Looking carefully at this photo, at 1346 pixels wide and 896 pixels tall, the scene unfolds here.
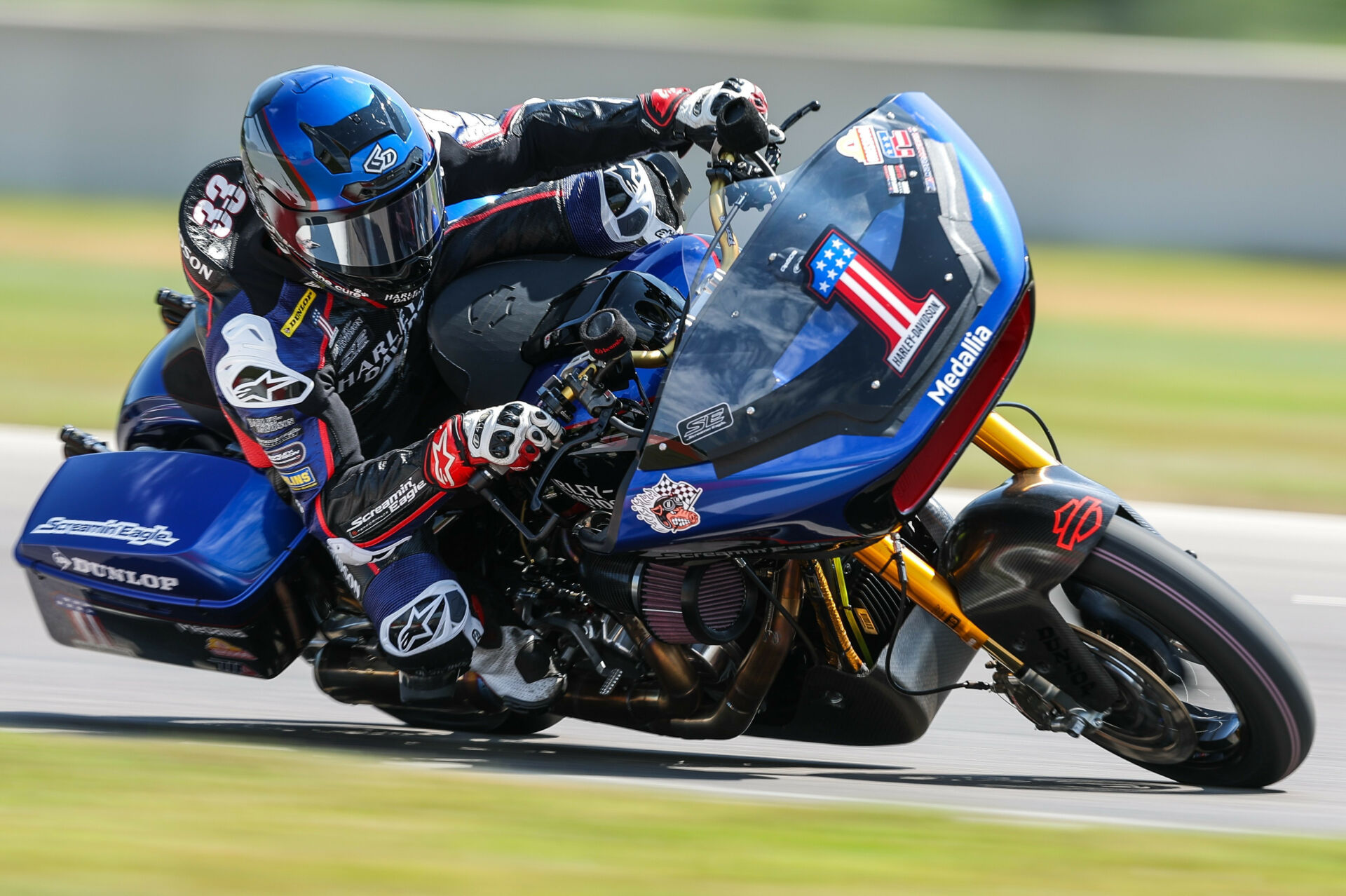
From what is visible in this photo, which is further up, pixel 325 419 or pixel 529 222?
pixel 529 222

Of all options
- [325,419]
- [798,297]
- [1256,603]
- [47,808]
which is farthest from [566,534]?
[1256,603]

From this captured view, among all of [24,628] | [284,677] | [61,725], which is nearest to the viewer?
[61,725]

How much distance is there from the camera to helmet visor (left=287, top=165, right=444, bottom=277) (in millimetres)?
3400

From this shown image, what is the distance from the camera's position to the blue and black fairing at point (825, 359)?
2.96 meters

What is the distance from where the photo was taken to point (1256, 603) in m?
5.21

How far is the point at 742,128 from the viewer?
12.0 feet

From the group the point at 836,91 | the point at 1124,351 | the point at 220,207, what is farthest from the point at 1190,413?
the point at 220,207

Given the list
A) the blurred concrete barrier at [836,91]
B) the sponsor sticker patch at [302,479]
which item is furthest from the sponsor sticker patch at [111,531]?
the blurred concrete barrier at [836,91]

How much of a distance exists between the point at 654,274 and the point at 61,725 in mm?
2060

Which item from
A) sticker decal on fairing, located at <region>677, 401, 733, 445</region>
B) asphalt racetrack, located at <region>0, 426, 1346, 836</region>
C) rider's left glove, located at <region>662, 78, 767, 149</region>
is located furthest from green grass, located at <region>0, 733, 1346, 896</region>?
rider's left glove, located at <region>662, 78, 767, 149</region>

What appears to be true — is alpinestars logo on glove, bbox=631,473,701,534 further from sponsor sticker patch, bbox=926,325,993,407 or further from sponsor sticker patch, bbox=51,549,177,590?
sponsor sticker patch, bbox=51,549,177,590

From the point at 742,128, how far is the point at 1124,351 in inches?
241

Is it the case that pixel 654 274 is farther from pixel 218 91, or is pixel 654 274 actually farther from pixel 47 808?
pixel 218 91

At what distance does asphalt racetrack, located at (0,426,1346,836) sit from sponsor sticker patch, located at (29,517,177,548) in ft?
1.62
